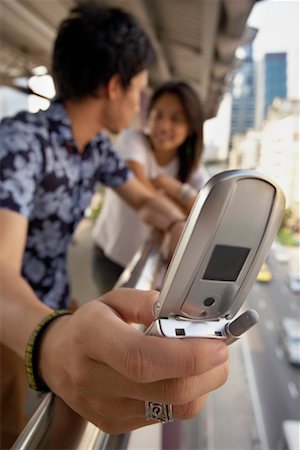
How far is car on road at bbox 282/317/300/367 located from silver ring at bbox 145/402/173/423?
10.2ft

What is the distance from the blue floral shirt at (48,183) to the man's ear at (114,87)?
0.39 ft

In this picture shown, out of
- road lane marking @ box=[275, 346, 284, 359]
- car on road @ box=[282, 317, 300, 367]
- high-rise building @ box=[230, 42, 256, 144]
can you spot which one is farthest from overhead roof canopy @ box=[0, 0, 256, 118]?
road lane marking @ box=[275, 346, 284, 359]

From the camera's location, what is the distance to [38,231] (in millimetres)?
885

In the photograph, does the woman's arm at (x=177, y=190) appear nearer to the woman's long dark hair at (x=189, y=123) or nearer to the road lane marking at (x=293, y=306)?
the woman's long dark hair at (x=189, y=123)

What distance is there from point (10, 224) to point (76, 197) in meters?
0.33

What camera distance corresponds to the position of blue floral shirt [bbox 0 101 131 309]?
0.70 metres

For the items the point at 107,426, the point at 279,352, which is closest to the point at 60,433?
the point at 107,426

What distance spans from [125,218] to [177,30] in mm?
2261

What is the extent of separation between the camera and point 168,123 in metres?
1.42

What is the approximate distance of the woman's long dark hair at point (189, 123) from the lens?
1425 mm

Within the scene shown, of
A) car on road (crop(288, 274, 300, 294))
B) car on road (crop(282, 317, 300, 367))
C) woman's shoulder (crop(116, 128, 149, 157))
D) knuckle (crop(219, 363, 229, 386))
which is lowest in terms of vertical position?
car on road (crop(282, 317, 300, 367))

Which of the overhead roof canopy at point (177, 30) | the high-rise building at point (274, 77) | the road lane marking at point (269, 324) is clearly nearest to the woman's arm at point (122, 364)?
the high-rise building at point (274, 77)

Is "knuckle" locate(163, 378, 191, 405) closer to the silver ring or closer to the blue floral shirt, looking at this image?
the silver ring

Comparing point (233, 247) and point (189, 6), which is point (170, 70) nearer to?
point (189, 6)
